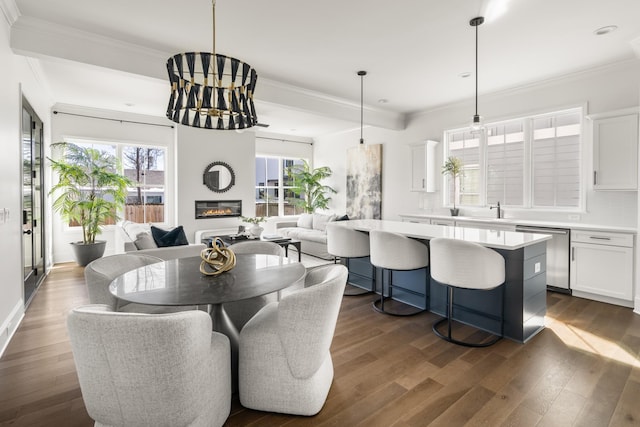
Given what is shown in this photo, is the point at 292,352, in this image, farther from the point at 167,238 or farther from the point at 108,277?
the point at 167,238

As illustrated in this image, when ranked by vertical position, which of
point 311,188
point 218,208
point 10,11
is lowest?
point 218,208

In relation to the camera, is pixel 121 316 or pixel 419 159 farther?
pixel 419 159

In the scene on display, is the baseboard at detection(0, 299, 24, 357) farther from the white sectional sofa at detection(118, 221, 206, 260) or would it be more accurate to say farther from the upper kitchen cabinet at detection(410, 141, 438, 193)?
the upper kitchen cabinet at detection(410, 141, 438, 193)

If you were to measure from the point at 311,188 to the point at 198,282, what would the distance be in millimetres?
6497

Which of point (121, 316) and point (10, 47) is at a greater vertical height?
point (10, 47)

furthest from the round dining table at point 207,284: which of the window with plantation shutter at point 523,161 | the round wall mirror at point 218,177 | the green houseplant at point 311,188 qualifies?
the green houseplant at point 311,188

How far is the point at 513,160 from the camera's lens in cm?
507

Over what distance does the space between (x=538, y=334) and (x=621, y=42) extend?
10.2 ft

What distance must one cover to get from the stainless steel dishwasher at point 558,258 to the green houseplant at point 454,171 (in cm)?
153

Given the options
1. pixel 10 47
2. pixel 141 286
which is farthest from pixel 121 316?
pixel 10 47

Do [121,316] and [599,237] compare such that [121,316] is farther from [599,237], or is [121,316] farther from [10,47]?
[599,237]

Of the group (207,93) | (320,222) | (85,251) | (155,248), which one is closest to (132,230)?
(155,248)

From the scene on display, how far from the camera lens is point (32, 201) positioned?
4281 mm

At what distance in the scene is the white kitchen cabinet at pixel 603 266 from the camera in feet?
11.8
